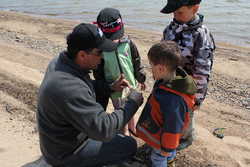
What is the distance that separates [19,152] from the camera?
413cm

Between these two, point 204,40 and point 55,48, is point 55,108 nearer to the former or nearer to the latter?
point 204,40

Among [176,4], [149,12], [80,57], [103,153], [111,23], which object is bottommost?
[149,12]

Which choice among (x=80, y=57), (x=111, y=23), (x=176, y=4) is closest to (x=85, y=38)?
(x=80, y=57)

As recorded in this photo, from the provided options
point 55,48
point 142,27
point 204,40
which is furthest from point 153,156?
point 142,27

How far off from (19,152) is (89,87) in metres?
1.70

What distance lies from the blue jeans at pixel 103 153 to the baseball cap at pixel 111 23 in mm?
1125

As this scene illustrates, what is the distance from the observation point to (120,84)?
3.47 meters

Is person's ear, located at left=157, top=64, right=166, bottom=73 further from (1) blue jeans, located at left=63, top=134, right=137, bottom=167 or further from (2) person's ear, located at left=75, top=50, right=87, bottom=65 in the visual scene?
(1) blue jeans, located at left=63, top=134, right=137, bottom=167

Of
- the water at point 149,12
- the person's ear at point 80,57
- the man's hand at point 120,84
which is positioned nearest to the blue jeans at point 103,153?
the man's hand at point 120,84

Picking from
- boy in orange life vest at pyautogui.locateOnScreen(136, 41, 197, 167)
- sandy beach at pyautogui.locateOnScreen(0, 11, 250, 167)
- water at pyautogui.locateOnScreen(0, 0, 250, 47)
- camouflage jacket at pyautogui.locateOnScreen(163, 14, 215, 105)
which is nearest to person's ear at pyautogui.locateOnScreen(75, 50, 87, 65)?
boy in orange life vest at pyautogui.locateOnScreen(136, 41, 197, 167)

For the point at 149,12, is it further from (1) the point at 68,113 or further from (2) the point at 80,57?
(1) the point at 68,113

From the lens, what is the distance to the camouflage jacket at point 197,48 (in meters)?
3.31

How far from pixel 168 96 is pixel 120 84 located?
2.35ft

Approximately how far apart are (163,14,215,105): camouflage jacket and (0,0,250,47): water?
345 inches
